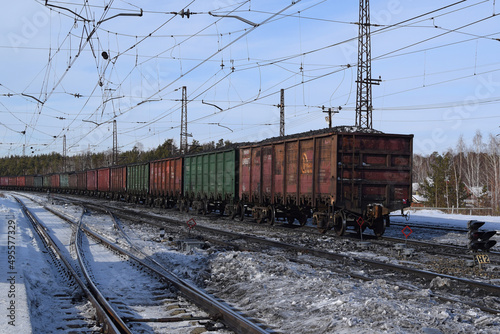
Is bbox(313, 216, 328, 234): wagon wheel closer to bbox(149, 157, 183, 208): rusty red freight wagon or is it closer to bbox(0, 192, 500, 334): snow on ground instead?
bbox(0, 192, 500, 334): snow on ground

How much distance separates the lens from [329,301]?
659cm

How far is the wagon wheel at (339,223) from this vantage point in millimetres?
14562

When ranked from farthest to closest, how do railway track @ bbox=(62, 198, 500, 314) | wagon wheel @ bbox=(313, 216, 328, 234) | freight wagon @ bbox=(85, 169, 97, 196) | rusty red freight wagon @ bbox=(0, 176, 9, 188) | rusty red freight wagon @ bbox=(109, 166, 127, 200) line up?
rusty red freight wagon @ bbox=(0, 176, 9, 188), freight wagon @ bbox=(85, 169, 97, 196), rusty red freight wagon @ bbox=(109, 166, 127, 200), wagon wheel @ bbox=(313, 216, 328, 234), railway track @ bbox=(62, 198, 500, 314)

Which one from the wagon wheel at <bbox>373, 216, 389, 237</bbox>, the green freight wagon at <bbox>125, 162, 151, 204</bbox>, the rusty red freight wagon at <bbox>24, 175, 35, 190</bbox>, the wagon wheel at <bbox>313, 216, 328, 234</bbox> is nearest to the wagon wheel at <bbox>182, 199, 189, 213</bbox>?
the green freight wagon at <bbox>125, 162, 151, 204</bbox>

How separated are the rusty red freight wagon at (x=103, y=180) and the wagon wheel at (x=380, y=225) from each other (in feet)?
121

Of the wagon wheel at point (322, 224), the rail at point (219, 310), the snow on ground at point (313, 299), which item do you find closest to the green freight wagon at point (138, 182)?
the wagon wheel at point (322, 224)

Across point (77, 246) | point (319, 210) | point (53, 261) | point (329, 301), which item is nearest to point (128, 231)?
point (77, 246)

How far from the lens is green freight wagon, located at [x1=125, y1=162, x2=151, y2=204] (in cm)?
3534

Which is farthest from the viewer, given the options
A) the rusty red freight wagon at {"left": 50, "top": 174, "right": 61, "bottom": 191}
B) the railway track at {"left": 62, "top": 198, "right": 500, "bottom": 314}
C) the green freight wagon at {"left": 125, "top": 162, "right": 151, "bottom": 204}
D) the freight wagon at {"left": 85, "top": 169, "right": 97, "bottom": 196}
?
the rusty red freight wagon at {"left": 50, "top": 174, "right": 61, "bottom": 191}

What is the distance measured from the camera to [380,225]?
14.9 meters

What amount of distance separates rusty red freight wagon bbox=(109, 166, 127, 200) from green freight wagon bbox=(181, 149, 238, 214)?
47.9 feet

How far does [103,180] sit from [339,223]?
38602 mm

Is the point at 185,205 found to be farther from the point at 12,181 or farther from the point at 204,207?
the point at 12,181

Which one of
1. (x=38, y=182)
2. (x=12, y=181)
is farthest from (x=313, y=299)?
(x=12, y=181)
